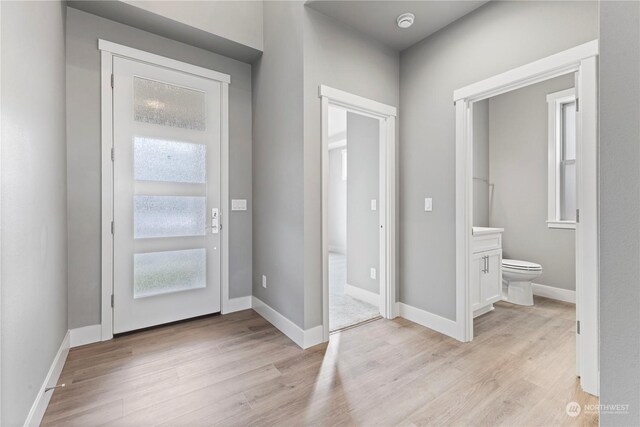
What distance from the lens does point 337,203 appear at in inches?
291

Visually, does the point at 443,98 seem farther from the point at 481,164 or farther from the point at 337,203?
the point at 337,203

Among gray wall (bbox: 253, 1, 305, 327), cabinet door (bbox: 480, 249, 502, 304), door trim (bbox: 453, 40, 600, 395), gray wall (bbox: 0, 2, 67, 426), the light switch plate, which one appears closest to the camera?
gray wall (bbox: 0, 2, 67, 426)

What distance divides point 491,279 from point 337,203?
4664 mm

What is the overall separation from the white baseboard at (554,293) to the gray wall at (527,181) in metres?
0.05

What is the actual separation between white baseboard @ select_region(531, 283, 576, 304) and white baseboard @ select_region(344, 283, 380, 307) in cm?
213

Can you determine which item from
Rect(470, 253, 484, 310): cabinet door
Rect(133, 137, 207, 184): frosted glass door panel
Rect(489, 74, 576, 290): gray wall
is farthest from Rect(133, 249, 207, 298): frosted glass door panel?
Rect(489, 74, 576, 290): gray wall

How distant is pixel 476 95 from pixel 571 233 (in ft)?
7.77

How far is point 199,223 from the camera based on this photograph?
287 centimetres

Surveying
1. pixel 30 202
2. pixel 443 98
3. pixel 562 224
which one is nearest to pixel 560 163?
pixel 562 224

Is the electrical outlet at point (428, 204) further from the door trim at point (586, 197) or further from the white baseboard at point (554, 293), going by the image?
the white baseboard at point (554, 293)

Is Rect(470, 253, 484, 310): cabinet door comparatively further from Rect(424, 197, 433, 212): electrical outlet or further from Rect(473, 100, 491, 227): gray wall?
Rect(473, 100, 491, 227): gray wall

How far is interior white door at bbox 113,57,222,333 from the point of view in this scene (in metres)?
2.50

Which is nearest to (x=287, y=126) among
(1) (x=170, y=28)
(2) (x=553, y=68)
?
(1) (x=170, y=28)

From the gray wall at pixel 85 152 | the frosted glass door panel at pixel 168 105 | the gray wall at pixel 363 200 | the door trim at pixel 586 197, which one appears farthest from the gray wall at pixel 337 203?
the door trim at pixel 586 197
